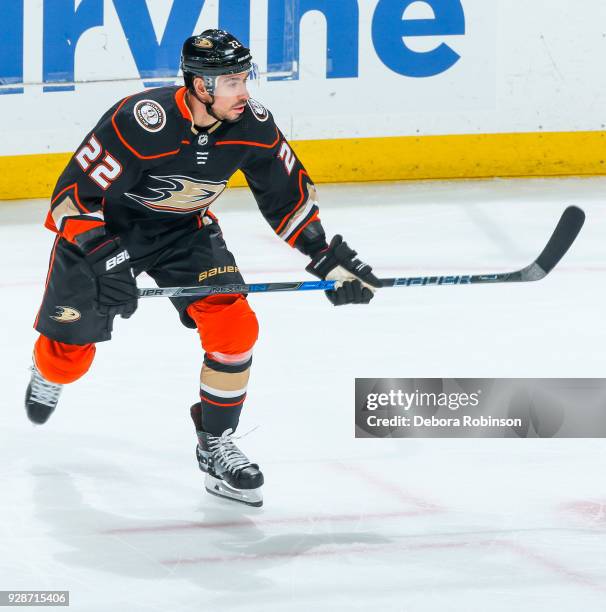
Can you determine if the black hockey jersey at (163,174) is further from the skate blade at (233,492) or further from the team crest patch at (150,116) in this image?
the skate blade at (233,492)

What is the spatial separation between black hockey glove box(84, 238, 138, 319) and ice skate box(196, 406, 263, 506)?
0.44 m

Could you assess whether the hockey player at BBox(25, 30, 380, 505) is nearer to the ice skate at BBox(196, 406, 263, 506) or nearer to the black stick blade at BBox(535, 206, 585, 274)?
the ice skate at BBox(196, 406, 263, 506)

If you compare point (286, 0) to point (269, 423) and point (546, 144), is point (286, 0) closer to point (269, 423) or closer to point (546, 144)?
point (546, 144)

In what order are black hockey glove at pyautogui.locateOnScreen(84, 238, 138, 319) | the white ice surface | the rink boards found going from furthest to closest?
the rink boards < black hockey glove at pyautogui.locateOnScreen(84, 238, 138, 319) < the white ice surface

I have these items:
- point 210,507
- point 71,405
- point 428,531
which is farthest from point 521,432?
point 71,405

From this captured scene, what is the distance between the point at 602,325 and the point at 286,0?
257cm

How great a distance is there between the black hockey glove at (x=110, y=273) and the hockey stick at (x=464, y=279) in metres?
0.09

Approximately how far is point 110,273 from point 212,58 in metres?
0.53

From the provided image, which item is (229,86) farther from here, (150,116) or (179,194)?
(179,194)

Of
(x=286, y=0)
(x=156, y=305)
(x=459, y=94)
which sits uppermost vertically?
(x=286, y=0)

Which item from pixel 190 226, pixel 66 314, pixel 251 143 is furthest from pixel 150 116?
pixel 66 314

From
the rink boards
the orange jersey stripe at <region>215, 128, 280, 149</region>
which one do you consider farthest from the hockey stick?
the rink boards

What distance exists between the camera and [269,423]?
3434 millimetres

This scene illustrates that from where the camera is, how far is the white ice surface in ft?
8.16
